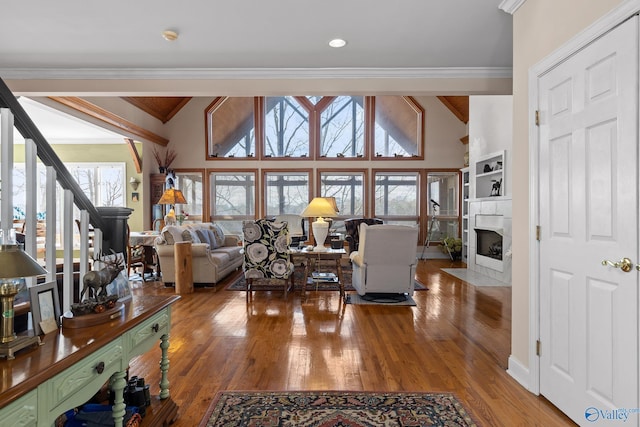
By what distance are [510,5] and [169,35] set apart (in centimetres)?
267

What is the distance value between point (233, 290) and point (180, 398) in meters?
3.11

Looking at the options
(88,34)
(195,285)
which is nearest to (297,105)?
(195,285)

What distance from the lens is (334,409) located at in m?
2.09

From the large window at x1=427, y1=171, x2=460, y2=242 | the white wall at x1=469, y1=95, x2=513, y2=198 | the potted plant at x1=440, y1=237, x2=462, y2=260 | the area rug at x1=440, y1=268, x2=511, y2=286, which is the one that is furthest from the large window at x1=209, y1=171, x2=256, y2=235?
the white wall at x1=469, y1=95, x2=513, y2=198

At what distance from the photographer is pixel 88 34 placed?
3064mm

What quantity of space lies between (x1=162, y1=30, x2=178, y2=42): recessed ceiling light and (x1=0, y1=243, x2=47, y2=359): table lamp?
2446mm

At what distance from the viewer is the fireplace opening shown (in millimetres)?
6223

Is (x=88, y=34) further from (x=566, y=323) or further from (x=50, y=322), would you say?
(x=566, y=323)

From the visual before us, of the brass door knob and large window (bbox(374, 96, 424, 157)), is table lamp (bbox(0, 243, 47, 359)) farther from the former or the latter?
large window (bbox(374, 96, 424, 157))

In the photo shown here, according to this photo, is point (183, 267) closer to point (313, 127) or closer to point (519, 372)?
point (519, 372)

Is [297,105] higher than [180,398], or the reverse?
[297,105]

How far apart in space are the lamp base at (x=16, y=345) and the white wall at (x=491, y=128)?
6080mm

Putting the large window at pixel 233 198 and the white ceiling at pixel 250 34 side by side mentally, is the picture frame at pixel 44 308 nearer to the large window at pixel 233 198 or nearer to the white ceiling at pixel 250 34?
the white ceiling at pixel 250 34

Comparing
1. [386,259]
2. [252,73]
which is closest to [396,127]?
[386,259]
